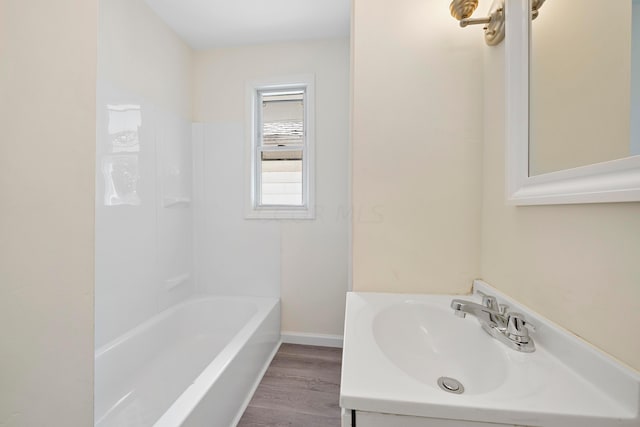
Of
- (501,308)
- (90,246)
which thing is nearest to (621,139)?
(501,308)

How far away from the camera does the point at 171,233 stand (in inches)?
78.2

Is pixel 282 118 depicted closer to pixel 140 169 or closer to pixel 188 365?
pixel 140 169

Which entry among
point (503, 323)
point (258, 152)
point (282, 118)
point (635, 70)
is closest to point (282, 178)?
point (258, 152)

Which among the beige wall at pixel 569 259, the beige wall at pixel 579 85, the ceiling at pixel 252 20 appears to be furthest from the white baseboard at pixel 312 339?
the ceiling at pixel 252 20

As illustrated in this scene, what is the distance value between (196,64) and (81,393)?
7.96 feet

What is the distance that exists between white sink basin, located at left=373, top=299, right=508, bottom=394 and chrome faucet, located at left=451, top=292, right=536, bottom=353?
0.09 ft

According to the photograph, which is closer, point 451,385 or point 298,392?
point 451,385

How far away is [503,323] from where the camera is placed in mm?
728

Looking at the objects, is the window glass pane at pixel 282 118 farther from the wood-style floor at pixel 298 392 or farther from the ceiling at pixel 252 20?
the wood-style floor at pixel 298 392

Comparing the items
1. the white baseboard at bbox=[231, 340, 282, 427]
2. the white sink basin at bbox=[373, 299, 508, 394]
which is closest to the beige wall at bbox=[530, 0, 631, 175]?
the white sink basin at bbox=[373, 299, 508, 394]

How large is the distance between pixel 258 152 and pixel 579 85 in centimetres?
207

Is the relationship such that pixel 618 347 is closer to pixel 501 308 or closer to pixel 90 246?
pixel 501 308

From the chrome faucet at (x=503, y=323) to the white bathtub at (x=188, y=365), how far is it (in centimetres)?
111

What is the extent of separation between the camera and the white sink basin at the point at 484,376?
1.51ft
